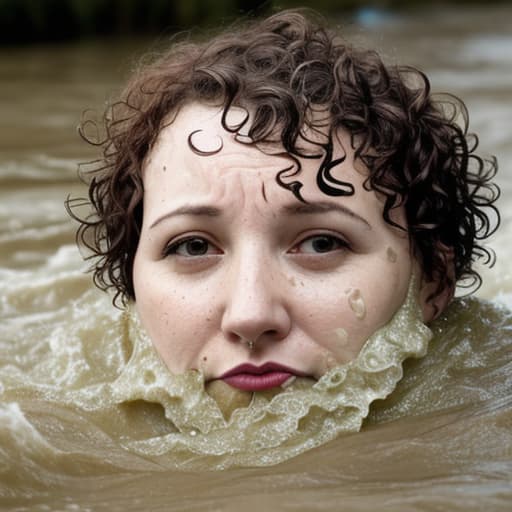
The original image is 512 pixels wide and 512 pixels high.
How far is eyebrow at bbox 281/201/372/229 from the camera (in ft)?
9.96

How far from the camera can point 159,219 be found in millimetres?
3211

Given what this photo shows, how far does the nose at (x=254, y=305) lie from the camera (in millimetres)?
2849

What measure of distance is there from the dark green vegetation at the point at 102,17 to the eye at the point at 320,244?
9.83m

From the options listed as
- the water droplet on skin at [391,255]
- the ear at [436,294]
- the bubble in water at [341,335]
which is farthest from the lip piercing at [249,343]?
the ear at [436,294]

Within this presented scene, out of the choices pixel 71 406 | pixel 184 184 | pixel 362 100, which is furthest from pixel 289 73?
pixel 71 406

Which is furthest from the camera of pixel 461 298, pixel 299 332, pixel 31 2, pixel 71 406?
pixel 31 2

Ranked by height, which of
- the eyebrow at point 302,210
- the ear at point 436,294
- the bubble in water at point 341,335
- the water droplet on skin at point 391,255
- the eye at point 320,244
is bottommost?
the ear at point 436,294

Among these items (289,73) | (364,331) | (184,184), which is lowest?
(364,331)

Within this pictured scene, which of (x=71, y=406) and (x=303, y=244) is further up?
(x=303, y=244)

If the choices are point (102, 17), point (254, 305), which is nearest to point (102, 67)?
point (102, 17)

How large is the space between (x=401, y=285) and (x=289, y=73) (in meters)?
0.78

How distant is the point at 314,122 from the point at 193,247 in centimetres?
53

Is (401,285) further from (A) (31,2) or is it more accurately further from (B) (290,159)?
(A) (31,2)

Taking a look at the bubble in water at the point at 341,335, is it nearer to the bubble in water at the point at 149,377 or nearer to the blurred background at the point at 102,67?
the bubble in water at the point at 149,377
